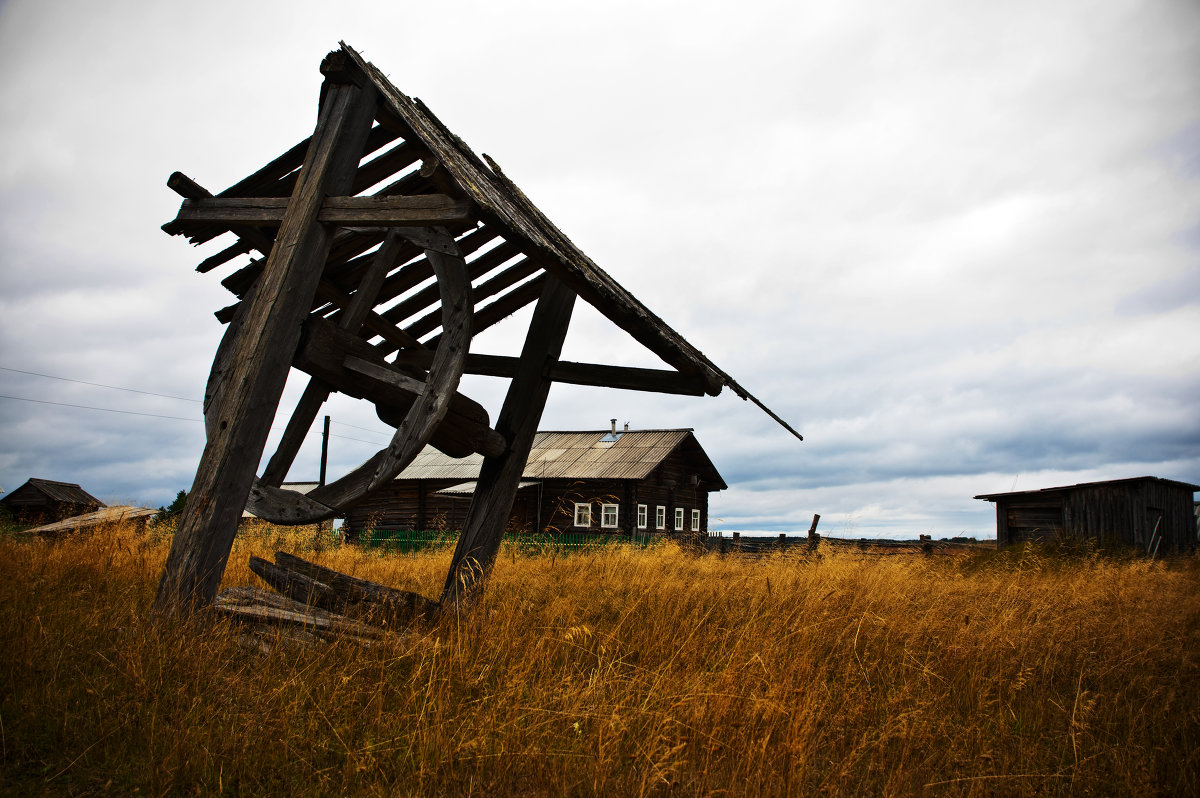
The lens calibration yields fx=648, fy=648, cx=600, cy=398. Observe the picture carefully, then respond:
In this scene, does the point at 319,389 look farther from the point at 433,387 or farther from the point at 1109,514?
the point at 1109,514

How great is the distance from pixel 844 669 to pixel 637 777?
2091mm

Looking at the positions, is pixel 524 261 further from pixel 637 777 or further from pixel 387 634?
pixel 637 777

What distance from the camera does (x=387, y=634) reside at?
353 cm

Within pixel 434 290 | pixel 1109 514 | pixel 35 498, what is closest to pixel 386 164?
pixel 434 290

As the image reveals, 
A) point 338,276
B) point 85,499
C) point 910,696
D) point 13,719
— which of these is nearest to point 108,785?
point 13,719

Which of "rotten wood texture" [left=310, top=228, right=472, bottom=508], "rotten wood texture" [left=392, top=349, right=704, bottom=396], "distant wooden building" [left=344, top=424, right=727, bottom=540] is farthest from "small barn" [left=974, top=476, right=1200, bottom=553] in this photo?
"rotten wood texture" [left=310, top=228, right=472, bottom=508]

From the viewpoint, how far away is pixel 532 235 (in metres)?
3.33

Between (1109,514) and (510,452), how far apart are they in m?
20.2

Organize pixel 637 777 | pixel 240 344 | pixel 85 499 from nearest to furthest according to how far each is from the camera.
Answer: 1. pixel 637 777
2. pixel 240 344
3. pixel 85 499

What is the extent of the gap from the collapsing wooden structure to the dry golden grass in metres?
0.58

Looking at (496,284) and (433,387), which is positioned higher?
(496,284)

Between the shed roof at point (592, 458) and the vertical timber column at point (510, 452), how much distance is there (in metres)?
17.9

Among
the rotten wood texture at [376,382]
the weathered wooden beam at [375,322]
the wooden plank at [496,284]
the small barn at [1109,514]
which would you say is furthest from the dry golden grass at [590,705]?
the small barn at [1109,514]

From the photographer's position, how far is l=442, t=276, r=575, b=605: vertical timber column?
4488 mm
